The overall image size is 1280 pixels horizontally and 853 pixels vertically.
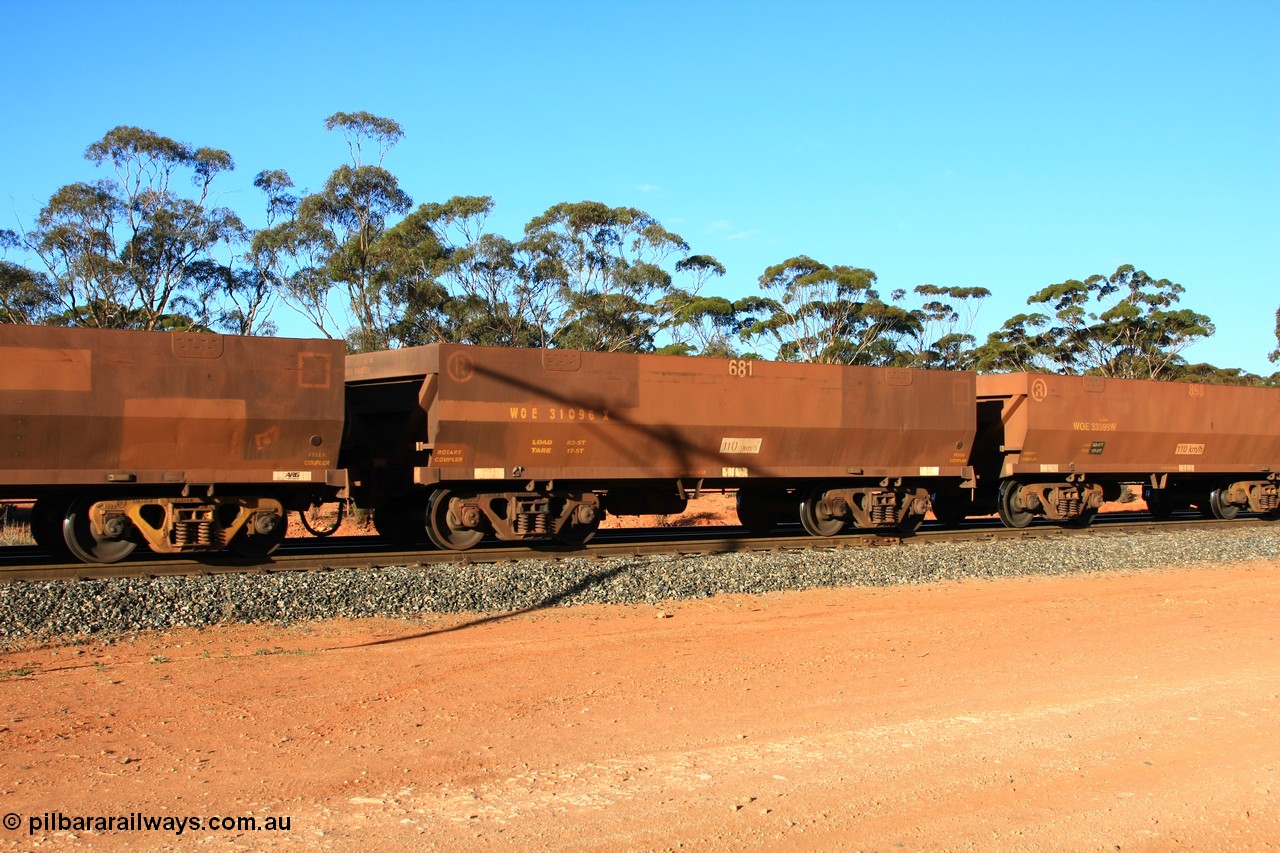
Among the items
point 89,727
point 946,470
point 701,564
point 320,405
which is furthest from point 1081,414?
point 89,727

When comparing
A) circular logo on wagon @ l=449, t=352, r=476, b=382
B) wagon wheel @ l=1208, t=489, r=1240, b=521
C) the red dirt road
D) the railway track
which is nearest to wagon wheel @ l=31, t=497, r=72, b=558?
the railway track

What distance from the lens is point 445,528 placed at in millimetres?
14125

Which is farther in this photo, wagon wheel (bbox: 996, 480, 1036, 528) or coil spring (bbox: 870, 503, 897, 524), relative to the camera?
wagon wheel (bbox: 996, 480, 1036, 528)

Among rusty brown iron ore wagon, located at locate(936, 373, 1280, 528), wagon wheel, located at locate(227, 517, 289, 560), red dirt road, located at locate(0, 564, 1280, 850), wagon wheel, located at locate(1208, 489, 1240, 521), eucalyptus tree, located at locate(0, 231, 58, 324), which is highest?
eucalyptus tree, located at locate(0, 231, 58, 324)

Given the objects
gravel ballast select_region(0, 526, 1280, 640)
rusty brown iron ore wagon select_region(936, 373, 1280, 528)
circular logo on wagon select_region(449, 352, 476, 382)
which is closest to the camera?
gravel ballast select_region(0, 526, 1280, 640)

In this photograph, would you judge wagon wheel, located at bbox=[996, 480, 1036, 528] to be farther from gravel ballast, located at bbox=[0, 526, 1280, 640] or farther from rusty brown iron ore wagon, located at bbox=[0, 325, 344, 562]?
rusty brown iron ore wagon, located at bbox=[0, 325, 344, 562]

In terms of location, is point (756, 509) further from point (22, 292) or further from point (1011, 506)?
point (22, 292)

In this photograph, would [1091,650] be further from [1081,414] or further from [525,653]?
[1081,414]

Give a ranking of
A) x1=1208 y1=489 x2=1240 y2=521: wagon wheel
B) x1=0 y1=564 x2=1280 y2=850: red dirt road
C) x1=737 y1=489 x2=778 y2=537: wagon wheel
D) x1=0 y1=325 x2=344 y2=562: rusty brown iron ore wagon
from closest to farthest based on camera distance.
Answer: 1. x1=0 y1=564 x2=1280 y2=850: red dirt road
2. x1=0 y1=325 x2=344 y2=562: rusty brown iron ore wagon
3. x1=737 y1=489 x2=778 y2=537: wagon wheel
4. x1=1208 y1=489 x2=1240 y2=521: wagon wheel

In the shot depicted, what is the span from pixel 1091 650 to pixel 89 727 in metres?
7.25

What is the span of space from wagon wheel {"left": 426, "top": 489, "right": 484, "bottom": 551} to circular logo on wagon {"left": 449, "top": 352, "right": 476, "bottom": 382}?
5.00ft

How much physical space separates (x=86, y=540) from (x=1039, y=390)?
48.2 ft

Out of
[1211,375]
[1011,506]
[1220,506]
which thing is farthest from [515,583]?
[1211,375]

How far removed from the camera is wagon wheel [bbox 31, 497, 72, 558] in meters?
12.2
